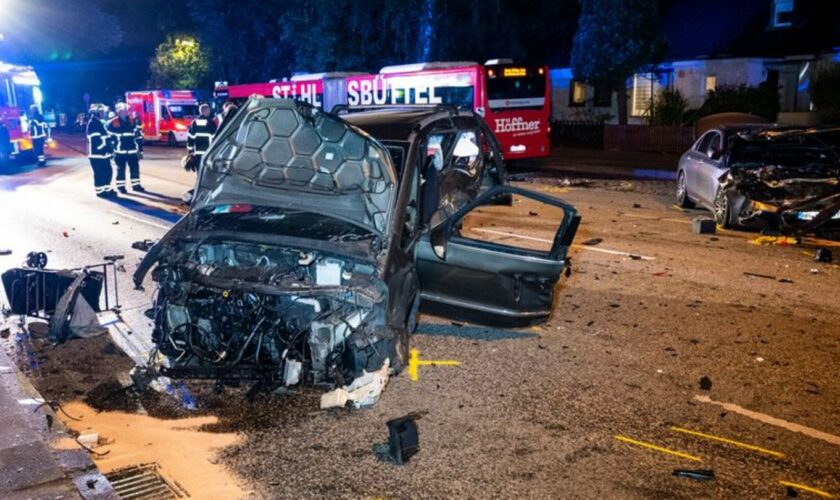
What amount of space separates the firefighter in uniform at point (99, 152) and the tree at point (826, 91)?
20821 mm

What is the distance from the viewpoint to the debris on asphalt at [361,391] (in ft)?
17.5

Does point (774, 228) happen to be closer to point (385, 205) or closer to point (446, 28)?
point (385, 205)

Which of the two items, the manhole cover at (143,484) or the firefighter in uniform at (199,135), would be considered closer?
the manhole cover at (143,484)

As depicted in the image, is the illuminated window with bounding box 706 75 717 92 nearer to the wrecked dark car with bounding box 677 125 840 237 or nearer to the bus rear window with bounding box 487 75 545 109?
the bus rear window with bounding box 487 75 545 109

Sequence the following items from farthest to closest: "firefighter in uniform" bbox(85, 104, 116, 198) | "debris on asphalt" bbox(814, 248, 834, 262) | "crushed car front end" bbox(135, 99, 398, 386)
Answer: "firefighter in uniform" bbox(85, 104, 116, 198)
"debris on asphalt" bbox(814, 248, 834, 262)
"crushed car front end" bbox(135, 99, 398, 386)

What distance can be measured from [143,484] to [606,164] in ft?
70.4

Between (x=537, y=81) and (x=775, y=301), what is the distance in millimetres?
16470

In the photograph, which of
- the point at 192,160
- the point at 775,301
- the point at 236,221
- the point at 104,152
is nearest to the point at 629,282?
the point at 775,301

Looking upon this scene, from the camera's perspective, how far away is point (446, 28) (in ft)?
103

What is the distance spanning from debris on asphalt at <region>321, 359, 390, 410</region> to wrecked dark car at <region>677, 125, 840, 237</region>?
8070 millimetres

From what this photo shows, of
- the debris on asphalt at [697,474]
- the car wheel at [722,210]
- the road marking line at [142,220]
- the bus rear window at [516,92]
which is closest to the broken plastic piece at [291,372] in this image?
the debris on asphalt at [697,474]

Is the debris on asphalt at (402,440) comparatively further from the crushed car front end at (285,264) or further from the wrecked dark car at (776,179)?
the wrecked dark car at (776,179)

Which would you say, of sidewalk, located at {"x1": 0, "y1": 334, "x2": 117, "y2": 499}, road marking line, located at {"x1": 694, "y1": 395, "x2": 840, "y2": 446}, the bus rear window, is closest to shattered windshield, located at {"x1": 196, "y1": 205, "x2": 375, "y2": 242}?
sidewalk, located at {"x1": 0, "y1": 334, "x2": 117, "y2": 499}

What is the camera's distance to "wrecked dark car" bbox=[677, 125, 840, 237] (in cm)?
1113
